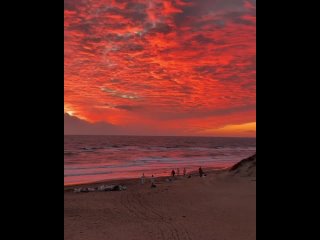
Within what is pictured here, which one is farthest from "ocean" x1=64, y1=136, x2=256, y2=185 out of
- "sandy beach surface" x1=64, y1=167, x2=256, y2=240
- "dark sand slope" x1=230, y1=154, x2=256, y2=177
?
"dark sand slope" x1=230, y1=154, x2=256, y2=177

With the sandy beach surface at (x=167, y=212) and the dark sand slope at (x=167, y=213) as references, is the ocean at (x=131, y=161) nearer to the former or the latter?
the sandy beach surface at (x=167, y=212)

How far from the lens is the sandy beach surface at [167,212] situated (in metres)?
10.2

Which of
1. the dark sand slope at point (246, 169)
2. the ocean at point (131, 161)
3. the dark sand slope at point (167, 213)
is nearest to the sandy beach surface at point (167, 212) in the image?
the dark sand slope at point (167, 213)

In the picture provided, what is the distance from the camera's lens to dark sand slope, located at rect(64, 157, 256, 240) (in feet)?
33.6

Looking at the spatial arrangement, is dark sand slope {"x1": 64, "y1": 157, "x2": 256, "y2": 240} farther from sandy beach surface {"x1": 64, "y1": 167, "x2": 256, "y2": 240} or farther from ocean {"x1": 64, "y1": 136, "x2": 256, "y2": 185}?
ocean {"x1": 64, "y1": 136, "x2": 256, "y2": 185}

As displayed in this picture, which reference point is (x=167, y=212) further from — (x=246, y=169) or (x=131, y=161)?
(x=131, y=161)

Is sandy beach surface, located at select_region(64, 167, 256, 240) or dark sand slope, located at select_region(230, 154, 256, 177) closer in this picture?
sandy beach surface, located at select_region(64, 167, 256, 240)

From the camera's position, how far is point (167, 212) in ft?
43.8

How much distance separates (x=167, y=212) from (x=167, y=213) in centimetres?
19
